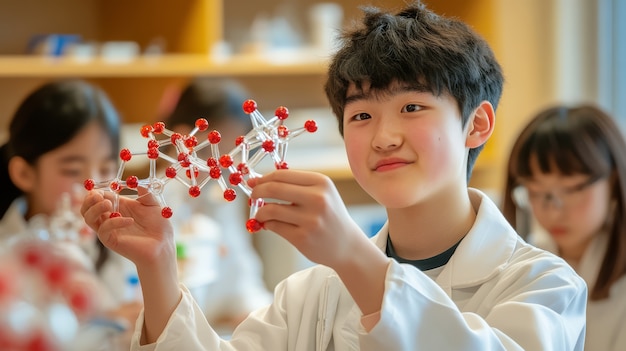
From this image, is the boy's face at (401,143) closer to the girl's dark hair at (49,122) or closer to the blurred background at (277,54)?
the girl's dark hair at (49,122)

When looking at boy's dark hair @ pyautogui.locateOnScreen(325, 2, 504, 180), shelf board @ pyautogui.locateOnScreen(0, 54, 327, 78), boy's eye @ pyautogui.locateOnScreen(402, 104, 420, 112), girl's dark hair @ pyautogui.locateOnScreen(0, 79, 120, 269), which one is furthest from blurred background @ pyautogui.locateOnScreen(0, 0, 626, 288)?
boy's eye @ pyautogui.locateOnScreen(402, 104, 420, 112)

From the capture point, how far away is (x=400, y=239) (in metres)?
1.07

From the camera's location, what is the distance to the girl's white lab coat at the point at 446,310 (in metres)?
0.81

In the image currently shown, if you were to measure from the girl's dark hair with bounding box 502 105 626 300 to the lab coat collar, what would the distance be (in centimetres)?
85

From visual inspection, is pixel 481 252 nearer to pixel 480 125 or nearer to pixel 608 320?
pixel 480 125

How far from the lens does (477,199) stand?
1101 millimetres

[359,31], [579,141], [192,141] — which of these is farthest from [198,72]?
[192,141]

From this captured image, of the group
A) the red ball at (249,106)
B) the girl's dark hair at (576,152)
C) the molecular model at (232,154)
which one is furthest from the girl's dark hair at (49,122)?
the red ball at (249,106)

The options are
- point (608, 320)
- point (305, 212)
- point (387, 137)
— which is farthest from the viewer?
point (608, 320)

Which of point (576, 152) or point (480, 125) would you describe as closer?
point (480, 125)

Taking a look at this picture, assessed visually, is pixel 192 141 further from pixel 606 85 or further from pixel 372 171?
pixel 606 85

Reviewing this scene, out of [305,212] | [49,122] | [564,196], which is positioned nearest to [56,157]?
[49,122]

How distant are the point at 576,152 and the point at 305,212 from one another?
124 centimetres

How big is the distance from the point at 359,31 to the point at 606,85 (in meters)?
2.35
